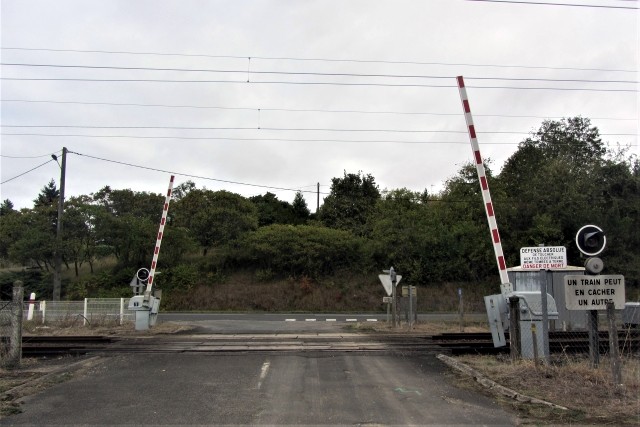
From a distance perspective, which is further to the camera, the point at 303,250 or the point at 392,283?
the point at 303,250

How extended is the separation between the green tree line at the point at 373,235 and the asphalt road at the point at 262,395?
28684 millimetres

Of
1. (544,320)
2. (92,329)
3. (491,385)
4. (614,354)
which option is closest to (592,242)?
(544,320)

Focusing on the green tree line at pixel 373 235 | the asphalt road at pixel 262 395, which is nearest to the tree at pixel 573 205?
the green tree line at pixel 373 235

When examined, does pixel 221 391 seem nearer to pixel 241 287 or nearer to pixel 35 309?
pixel 35 309

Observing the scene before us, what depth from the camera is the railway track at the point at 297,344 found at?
41.0ft

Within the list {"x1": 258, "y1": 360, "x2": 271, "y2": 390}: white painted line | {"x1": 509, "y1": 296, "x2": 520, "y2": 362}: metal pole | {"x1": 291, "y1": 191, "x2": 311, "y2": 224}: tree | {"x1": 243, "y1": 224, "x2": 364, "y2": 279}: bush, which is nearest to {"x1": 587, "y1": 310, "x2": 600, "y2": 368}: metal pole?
{"x1": 509, "y1": 296, "x2": 520, "y2": 362}: metal pole

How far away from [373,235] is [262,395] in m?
33.9

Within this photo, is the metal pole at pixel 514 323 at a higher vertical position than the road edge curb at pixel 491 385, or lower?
higher

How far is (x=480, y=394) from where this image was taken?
793 cm

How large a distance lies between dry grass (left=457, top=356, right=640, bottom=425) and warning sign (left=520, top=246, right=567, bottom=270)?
1008 centimetres

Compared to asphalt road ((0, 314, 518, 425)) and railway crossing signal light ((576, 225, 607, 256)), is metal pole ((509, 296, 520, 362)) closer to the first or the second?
asphalt road ((0, 314, 518, 425))

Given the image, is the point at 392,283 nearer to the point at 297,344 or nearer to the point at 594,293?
the point at 297,344

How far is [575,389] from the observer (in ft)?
25.1

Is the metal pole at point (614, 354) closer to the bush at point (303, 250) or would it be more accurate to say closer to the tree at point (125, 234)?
the bush at point (303, 250)
